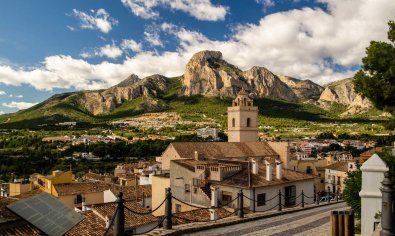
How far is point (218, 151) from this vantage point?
3875cm

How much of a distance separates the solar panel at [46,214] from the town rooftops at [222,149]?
32.6 meters

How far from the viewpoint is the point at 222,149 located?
3944cm

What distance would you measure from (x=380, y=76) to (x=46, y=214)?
1357 centimetres

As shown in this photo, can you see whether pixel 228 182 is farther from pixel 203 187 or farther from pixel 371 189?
pixel 371 189

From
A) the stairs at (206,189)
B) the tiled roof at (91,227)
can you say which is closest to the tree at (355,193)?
the tiled roof at (91,227)

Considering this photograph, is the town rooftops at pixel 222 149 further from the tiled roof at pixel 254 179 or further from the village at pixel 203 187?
the tiled roof at pixel 254 179

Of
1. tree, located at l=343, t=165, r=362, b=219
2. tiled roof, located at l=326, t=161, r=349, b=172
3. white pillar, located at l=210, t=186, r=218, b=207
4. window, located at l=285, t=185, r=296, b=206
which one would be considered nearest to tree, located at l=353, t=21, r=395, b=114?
tree, located at l=343, t=165, r=362, b=219

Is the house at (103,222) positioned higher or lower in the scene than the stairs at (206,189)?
lower

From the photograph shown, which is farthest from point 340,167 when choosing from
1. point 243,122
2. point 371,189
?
point 371,189

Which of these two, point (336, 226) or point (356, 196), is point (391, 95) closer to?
point (356, 196)

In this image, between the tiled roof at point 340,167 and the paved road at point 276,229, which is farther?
the tiled roof at point 340,167

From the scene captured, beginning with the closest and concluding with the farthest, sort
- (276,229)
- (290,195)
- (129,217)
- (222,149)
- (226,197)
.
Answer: (276,229)
(129,217)
(226,197)
(290,195)
(222,149)

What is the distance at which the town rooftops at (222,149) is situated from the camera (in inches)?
1478

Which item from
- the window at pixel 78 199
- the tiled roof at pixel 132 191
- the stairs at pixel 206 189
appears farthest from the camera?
the window at pixel 78 199
